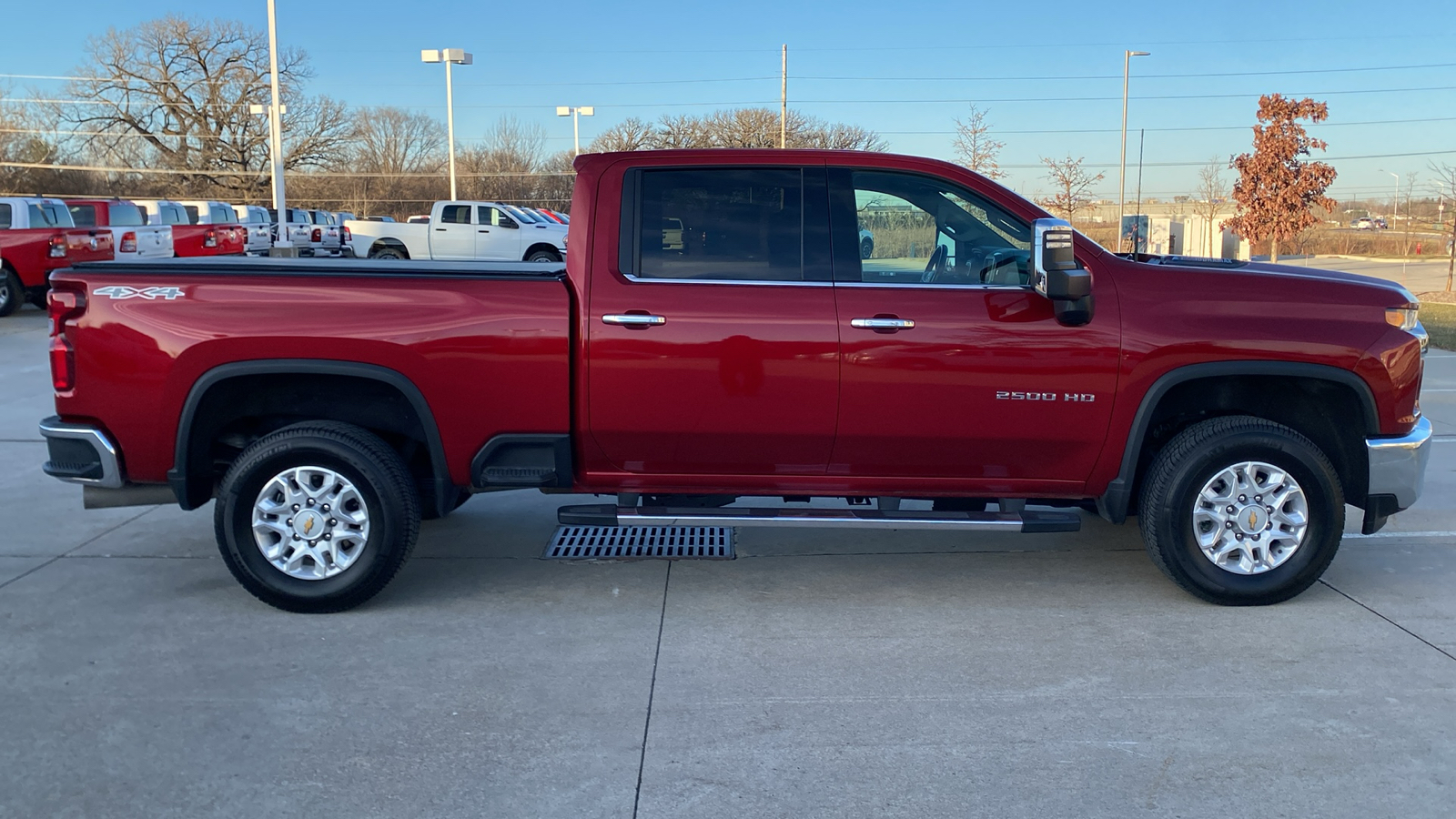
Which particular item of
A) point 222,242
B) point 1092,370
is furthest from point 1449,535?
point 222,242

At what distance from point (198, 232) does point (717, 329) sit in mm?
21559

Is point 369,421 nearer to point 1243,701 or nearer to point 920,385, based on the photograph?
point 920,385

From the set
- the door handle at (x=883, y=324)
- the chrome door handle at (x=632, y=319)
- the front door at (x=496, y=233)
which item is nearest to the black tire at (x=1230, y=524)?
the door handle at (x=883, y=324)

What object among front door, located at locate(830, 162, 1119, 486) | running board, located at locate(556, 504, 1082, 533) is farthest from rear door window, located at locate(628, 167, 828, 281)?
running board, located at locate(556, 504, 1082, 533)

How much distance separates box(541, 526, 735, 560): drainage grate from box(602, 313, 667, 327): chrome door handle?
1490 mm

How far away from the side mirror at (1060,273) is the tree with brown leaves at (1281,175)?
91.8ft

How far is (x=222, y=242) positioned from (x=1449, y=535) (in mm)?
23275

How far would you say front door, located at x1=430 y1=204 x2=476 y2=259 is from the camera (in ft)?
89.8

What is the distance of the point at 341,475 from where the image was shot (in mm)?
4938

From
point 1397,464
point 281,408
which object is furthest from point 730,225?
point 1397,464

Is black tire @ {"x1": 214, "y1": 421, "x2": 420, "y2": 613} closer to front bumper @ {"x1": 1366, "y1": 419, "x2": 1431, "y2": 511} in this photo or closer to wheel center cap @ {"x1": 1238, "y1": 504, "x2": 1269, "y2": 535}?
wheel center cap @ {"x1": 1238, "y1": 504, "x2": 1269, "y2": 535}

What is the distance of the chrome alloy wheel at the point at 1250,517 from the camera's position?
5.02 m

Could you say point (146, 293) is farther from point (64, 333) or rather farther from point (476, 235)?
point (476, 235)

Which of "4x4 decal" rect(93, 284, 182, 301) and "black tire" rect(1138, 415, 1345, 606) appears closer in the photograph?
"4x4 decal" rect(93, 284, 182, 301)
